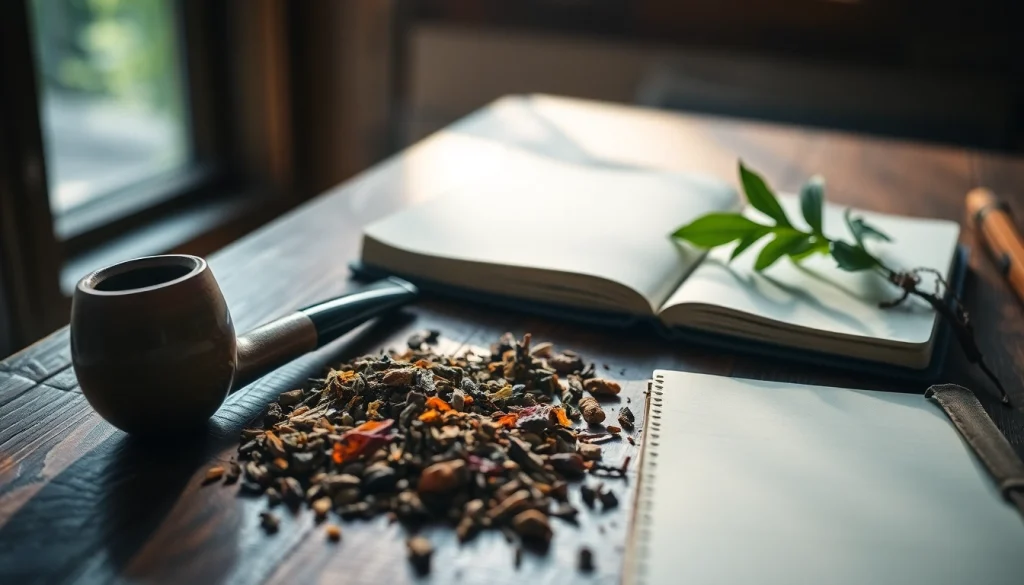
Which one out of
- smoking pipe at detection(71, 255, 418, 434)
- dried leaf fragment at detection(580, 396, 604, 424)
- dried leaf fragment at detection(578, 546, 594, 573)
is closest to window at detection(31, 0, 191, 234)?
smoking pipe at detection(71, 255, 418, 434)

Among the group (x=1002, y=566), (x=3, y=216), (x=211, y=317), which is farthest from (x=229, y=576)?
(x=3, y=216)

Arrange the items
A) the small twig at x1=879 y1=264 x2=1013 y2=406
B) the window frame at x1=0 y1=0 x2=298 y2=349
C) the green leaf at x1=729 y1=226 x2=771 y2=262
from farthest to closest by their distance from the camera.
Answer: the window frame at x1=0 y1=0 x2=298 y2=349 → the green leaf at x1=729 y1=226 x2=771 y2=262 → the small twig at x1=879 y1=264 x2=1013 y2=406

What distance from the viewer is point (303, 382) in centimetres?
73

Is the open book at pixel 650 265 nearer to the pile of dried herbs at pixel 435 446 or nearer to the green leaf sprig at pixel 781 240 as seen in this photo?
the green leaf sprig at pixel 781 240

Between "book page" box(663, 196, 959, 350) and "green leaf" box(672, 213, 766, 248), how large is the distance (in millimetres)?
30

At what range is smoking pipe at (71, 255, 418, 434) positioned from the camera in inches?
22.9

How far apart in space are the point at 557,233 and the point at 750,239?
19cm

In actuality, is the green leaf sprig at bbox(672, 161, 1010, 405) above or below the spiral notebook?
above

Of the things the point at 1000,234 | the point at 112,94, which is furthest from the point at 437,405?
the point at 112,94

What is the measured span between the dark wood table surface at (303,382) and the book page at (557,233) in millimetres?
35

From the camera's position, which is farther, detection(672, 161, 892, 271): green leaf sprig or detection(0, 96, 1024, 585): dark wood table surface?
detection(672, 161, 892, 271): green leaf sprig

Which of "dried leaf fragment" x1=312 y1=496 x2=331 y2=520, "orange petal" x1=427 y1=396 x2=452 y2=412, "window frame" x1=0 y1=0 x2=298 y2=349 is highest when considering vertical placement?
"orange petal" x1=427 y1=396 x2=452 y2=412

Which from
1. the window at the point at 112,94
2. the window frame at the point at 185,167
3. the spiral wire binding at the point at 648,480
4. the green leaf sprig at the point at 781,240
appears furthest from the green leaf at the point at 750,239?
the window at the point at 112,94

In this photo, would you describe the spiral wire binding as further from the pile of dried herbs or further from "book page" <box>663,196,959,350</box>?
"book page" <box>663,196,959,350</box>
